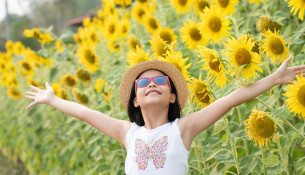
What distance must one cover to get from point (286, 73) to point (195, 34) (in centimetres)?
109

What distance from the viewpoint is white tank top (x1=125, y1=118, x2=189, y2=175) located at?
5.61 ft

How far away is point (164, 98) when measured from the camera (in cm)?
182

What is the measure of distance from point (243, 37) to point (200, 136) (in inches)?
24.4

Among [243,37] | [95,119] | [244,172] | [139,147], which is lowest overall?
[244,172]

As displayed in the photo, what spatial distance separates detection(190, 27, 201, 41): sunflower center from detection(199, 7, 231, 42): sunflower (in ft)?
0.65

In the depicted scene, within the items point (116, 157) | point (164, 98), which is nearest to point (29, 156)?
point (116, 157)

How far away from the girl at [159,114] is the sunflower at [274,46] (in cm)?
27

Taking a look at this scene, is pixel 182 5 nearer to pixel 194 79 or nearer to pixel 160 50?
pixel 160 50

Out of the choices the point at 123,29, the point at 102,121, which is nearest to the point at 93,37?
the point at 123,29

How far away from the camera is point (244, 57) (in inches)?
66.9

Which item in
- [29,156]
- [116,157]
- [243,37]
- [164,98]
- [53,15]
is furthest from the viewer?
[53,15]

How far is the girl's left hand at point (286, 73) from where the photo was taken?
161 centimetres

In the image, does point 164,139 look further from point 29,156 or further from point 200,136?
point 29,156

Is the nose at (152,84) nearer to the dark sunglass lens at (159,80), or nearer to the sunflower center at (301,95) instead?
the dark sunglass lens at (159,80)
